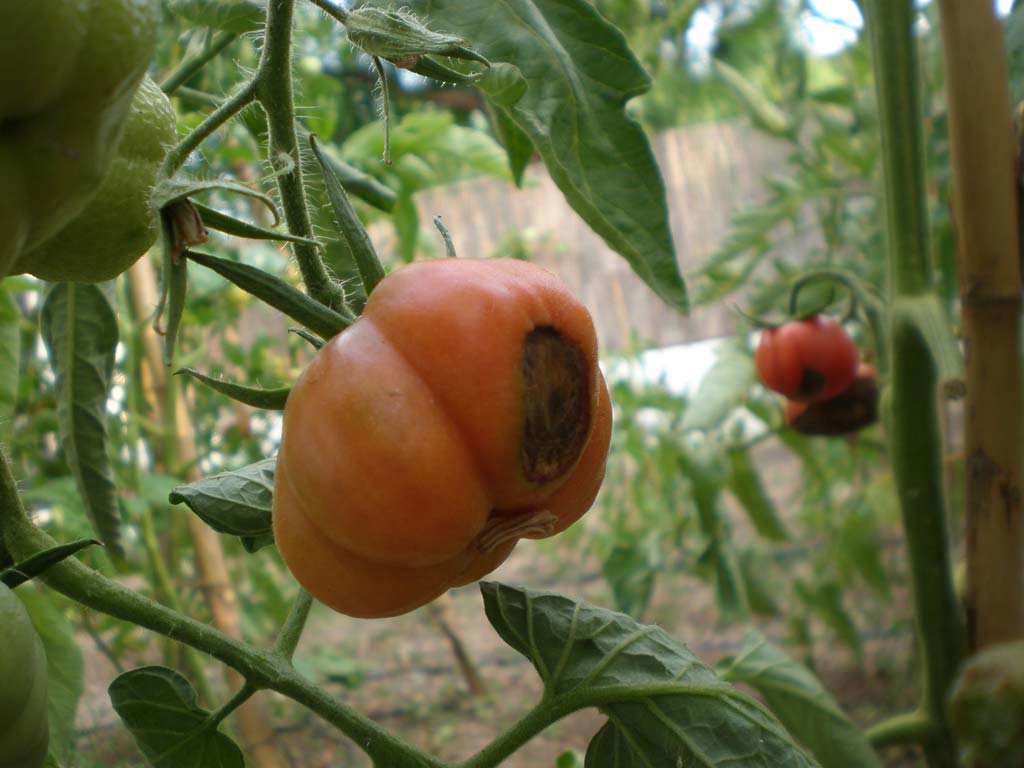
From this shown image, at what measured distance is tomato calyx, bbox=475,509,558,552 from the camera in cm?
32

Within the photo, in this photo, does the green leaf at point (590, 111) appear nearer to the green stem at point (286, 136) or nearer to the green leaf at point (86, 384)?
the green stem at point (286, 136)

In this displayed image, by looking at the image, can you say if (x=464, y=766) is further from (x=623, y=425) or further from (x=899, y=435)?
(x=623, y=425)

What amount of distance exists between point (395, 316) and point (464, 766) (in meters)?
0.20

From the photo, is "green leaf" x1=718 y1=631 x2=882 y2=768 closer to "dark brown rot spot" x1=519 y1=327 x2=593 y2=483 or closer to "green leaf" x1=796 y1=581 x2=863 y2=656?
"dark brown rot spot" x1=519 y1=327 x2=593 y2=483

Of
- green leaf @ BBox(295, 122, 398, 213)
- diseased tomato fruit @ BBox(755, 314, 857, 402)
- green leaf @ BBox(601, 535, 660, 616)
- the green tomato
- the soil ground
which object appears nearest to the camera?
the green tomato

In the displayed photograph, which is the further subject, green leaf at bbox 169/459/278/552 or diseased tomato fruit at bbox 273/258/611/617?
green leaf at bbox 169/459/278/552

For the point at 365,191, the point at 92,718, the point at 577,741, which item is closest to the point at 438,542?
the point at 365,191

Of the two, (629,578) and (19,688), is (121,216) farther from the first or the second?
(629,578)

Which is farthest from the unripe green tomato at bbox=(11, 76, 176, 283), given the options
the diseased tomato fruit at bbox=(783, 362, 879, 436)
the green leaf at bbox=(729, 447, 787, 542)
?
the green leaf at bbox=(729, 447, 787, 542)

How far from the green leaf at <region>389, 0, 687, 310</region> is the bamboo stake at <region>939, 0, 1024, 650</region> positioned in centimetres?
43

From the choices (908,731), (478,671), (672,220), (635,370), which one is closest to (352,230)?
(908,731)

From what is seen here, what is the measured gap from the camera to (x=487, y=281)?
1.00ft

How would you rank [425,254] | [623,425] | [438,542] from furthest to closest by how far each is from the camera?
[623,425] < [425,254] < [438,542]

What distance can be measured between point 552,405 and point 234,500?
177mm
